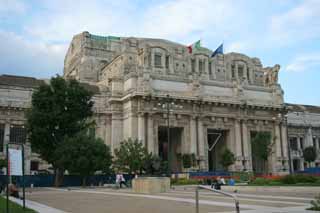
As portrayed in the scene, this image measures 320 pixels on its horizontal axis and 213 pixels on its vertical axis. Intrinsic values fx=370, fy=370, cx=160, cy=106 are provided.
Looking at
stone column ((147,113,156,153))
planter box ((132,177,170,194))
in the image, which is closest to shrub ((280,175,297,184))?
planter box ((132,177,170,194))

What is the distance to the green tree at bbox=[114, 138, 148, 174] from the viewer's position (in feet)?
144

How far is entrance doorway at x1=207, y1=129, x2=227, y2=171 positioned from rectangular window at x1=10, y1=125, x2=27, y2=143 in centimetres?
2891

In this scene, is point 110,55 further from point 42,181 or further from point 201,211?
point 201,211

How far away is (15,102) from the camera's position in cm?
5316

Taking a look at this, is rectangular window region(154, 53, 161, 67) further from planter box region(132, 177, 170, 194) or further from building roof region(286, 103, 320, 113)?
planter box region(132, 177, 170, 194)

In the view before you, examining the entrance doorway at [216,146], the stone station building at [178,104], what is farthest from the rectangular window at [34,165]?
the entrance doorway at [216,146]

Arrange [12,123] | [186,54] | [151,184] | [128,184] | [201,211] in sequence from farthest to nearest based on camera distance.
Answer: [186,54], [12,123], [128,184], [151,184], [201,211]

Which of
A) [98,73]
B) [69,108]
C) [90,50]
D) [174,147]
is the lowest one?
[174,147]

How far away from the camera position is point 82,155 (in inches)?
1565

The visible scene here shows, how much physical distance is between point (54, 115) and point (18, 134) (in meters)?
14.7

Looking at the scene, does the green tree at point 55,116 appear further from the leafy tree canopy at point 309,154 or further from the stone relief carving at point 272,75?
the leafy tree canopy at point 309,154

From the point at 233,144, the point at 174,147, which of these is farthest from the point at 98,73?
the point at 233,144

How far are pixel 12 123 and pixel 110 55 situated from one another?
28790 millimetres

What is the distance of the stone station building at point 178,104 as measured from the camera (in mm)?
54406
